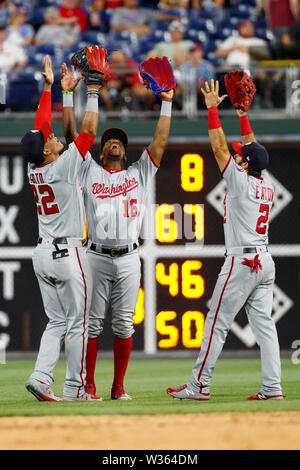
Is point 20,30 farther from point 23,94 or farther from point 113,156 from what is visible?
point 113,156

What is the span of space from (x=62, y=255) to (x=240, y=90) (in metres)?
1.97

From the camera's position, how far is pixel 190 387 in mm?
6551

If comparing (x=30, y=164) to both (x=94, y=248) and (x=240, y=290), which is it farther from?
(x=240, y=290)

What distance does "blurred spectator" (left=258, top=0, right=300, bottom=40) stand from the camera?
12060 mm

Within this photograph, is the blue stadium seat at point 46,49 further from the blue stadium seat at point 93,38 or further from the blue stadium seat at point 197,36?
the blue stadium seat at point 197,36

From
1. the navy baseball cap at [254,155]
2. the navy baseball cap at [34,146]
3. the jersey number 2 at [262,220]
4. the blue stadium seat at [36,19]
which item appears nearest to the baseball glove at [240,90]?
the navy baseball cap at [254,155]

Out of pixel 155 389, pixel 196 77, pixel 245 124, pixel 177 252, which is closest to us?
pixel 245 124

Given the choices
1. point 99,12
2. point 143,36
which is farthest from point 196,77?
point 99,12

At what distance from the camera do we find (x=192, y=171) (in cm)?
1012

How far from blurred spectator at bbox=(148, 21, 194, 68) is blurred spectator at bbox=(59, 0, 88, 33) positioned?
197 centimetres

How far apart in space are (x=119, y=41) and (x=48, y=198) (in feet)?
24.2

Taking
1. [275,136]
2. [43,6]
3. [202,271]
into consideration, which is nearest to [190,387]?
[202,271]

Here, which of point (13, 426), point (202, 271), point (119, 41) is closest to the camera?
point (13, 426)

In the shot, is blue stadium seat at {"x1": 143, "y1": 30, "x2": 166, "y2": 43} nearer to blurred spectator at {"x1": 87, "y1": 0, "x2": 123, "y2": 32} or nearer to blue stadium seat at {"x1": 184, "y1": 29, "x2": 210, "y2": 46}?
blue stadium seat at {"x1": 184, "y1": 29, "x2": 210, "y2": 46}
